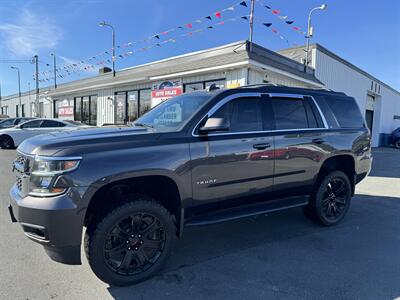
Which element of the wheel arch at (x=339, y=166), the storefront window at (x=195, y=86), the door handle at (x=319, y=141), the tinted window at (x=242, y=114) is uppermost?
the storefront window at (x=195, y=86)

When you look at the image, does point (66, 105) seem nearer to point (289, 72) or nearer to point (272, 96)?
point (289, 72)

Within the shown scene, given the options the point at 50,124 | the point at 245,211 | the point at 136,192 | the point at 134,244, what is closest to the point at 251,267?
the point at 245,211

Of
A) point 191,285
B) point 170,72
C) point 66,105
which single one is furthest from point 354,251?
point 66,105

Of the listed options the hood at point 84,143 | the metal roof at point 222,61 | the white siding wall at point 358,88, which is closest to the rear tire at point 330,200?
the hood at point 84,143

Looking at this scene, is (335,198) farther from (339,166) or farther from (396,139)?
(396,139)

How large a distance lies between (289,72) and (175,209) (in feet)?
33.5

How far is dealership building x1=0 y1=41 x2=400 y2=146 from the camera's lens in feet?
35.7

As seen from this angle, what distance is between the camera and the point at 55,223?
2.54 m

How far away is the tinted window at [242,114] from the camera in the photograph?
11.9ft

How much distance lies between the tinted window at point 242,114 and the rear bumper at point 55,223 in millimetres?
1861

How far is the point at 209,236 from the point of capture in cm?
429

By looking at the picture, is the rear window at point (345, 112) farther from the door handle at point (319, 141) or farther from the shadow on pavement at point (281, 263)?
the shadow on pavement at point (281, 263)

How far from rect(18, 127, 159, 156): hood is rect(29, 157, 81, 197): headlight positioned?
0.06m

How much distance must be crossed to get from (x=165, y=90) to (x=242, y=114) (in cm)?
1048
